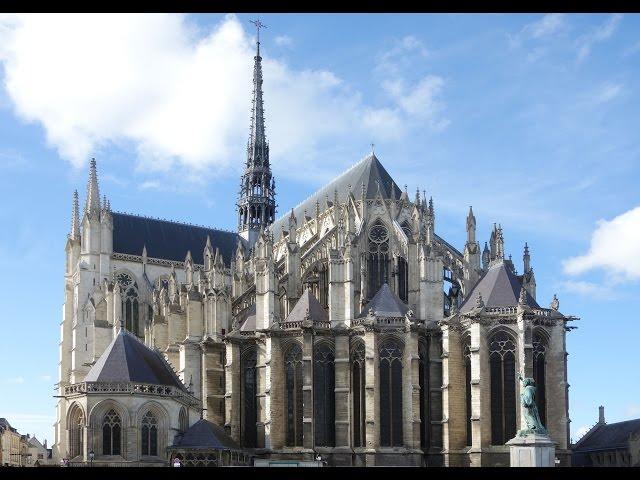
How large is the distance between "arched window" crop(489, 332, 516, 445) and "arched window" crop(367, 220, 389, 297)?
8.95 meters

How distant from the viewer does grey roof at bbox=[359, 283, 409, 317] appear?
1880 inches

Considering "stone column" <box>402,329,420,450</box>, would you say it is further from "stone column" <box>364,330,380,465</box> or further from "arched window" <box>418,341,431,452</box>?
"stone column" <box>364,330,380,465</box>

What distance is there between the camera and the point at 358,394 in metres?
47.4

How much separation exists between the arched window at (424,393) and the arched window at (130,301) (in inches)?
1051

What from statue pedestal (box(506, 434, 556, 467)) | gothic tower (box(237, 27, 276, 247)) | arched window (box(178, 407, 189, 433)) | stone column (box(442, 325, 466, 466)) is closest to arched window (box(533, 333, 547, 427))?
stone column (box(442, 325, 466, 466))

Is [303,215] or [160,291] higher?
[303,215]

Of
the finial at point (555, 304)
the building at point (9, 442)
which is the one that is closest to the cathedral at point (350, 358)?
the finial at point (555, 304)

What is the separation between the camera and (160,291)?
64.3 metres

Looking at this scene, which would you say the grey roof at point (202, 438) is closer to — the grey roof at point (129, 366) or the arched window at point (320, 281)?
the grey roof at point (129, 366)

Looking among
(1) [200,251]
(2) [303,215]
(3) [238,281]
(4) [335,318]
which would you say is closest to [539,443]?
(4) [335,318]

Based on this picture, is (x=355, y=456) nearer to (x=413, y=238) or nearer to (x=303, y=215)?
(x=413, y=238)

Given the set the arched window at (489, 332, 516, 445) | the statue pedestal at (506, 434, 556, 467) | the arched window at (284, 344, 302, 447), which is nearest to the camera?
the statue pedestal at (506, 434, 556, 467)

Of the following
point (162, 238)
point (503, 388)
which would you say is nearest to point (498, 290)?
point (503, 388)
